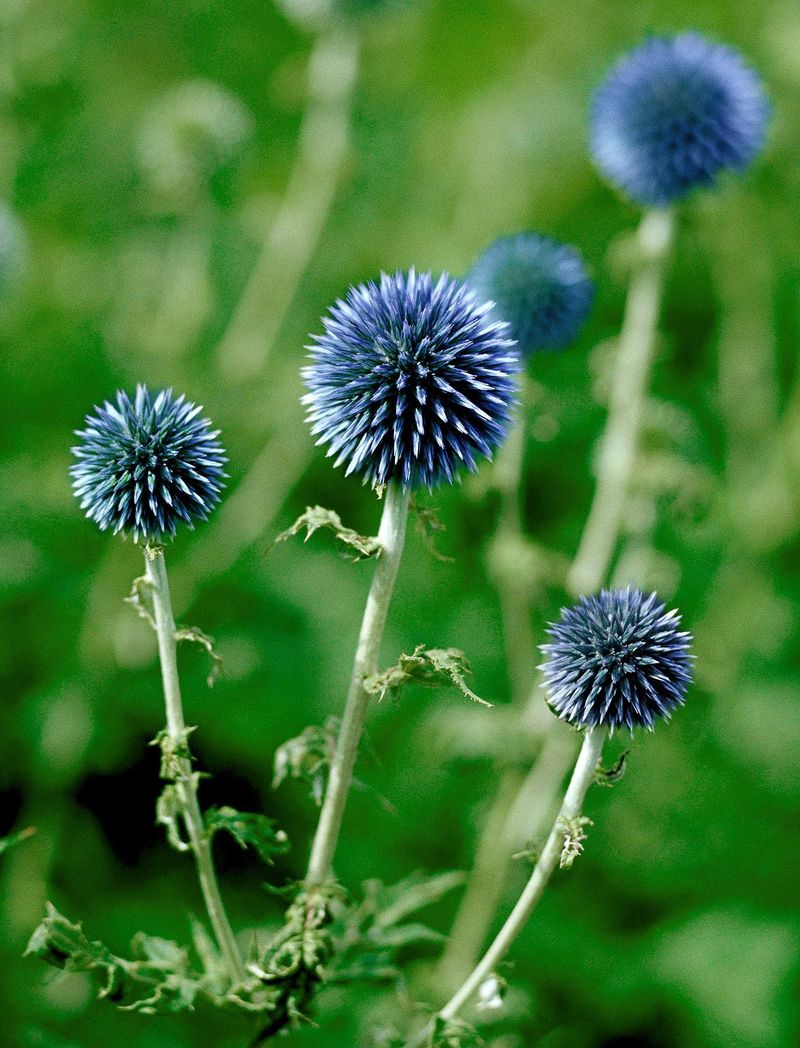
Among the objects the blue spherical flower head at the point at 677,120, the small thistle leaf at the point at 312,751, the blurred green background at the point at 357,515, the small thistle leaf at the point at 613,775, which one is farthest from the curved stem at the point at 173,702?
the blue spherical flower head at the point at 677,120

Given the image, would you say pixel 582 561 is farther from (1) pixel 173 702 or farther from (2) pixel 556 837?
(1) pixel 173 702

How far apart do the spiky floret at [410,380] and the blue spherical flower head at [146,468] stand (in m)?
0.26

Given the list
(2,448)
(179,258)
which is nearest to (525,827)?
(2,448)

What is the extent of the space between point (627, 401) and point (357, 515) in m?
1.82

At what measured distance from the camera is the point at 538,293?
127 inches

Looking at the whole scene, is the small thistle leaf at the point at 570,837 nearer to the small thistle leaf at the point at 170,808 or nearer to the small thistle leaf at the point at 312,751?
the small thistle leaf at the point at 312,751

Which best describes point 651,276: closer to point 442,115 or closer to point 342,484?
point 342,484

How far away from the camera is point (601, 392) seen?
11.8 feet

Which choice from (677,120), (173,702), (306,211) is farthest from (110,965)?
(306,211)

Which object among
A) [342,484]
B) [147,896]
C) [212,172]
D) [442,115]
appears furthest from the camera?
[442,115]

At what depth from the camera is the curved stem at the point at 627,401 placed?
3420mm

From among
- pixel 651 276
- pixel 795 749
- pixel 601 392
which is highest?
pixel 651 276

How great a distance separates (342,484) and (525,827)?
7.16 feet

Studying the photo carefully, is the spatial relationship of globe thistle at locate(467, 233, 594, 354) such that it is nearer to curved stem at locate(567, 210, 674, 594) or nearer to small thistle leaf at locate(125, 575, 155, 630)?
curved stem at locate(567, 210, 674, 594)
